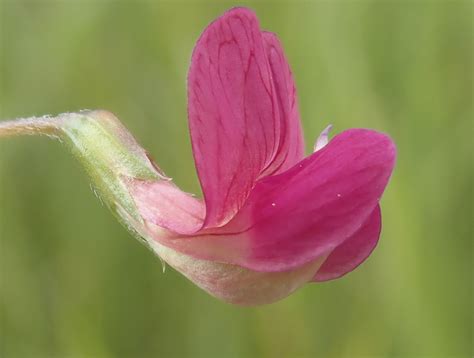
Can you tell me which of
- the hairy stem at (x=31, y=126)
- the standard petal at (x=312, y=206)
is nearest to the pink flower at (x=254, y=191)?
the standard petal at (x=312, y=206)

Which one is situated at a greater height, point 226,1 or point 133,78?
point 226,1

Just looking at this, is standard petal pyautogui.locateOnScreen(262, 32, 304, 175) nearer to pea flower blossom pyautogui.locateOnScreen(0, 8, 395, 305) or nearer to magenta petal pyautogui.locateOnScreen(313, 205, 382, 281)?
pea flower blossom pyautogui.locateOnScreen(0, 8, 395, 305)

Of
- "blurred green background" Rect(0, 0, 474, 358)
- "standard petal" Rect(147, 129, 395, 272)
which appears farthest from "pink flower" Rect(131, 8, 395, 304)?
"blurred green background" Rect(0, 0, 474, 358)

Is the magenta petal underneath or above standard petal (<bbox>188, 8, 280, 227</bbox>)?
underneath

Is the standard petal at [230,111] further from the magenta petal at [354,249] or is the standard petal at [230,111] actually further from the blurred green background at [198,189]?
the blurred green background at [198,189]

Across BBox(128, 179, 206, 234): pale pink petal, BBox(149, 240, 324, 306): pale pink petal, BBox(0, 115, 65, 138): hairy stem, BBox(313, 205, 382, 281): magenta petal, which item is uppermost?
BBox(0, 115, 65, 138): hairy stem

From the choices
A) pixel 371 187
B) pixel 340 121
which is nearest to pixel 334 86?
pixel 340 121

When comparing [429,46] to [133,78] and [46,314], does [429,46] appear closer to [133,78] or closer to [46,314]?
[133,78]
